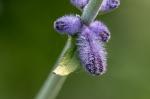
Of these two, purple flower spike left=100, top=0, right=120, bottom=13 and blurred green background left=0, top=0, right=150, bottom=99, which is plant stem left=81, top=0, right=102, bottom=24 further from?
blurred green background left=0, top=0, right=150, bottom=99

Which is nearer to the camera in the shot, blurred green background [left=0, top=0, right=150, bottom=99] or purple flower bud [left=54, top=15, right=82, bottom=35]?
purple flower bud [left=54, top=15, right=82, bottom=35]

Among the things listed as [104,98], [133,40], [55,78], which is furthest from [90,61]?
[133,40]

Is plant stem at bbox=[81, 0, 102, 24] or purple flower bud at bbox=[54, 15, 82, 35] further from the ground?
plant stem at bbox=[81, 0, 102, 24]

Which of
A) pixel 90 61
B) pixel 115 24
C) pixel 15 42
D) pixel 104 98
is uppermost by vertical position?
pixel 90 61

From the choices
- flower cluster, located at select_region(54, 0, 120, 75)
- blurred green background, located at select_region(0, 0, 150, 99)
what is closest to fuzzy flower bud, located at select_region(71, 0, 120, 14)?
flower cluster, located at select_region(54, 0, 120, 75)

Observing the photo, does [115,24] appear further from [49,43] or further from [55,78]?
[55,78]

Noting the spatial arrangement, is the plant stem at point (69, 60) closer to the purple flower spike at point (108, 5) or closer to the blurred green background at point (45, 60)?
the purple flower spike at point (108, 5)

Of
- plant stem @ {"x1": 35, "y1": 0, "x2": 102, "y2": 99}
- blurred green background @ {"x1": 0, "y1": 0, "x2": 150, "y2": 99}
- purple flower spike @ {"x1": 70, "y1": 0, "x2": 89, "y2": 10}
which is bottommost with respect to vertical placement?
blurred green background @ {"x1": 0, "y1": 0, "x2": 150, "y2": 99}

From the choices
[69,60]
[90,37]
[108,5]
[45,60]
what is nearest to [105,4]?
[108,5]
